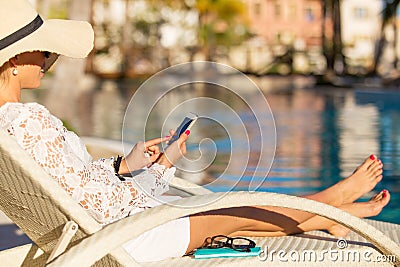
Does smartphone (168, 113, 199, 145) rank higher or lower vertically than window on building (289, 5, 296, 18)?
higher

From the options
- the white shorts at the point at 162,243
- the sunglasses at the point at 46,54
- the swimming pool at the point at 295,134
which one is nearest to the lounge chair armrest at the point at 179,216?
the swimming pool at the point at 295,134

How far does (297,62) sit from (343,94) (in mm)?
15742

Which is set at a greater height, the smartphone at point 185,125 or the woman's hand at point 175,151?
the smartphone at point 185,125

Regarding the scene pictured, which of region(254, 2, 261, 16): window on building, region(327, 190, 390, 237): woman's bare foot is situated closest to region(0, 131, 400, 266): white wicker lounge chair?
region(327, 190, 390, 237): woman's bare foot

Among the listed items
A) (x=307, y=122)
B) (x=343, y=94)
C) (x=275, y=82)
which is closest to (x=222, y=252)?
(x=307, y=122)

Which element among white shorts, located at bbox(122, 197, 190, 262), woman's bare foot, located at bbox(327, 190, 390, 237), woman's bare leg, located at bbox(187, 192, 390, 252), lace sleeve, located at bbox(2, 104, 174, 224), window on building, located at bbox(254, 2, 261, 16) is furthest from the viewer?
window on building, located at bbox(254, 2, 261, 16)

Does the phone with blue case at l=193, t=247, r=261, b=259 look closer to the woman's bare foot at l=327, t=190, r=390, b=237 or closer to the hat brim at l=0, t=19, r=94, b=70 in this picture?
the woman's bare foot at l=327, t=190, r=390, b=237

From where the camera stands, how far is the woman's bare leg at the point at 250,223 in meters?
3.11

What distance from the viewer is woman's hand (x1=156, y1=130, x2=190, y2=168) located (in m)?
2.99

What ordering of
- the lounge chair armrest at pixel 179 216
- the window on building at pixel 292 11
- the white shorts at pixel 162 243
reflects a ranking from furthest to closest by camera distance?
the window on building at pixel 292 11 < the white shorts at pixel 162 243 < the lounge chair armrest at pixel 179 216

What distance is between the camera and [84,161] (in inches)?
117

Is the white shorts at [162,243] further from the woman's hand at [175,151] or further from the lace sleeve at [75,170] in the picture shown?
the woman's hand at [175,151]

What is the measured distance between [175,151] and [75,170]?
0.42 m

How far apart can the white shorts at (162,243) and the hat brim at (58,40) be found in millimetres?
613
